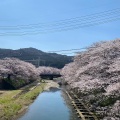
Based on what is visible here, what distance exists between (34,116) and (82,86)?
5.43 m

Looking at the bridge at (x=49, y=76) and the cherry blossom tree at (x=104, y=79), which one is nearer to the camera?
the cherry blossom tree at (x=104, y=79)

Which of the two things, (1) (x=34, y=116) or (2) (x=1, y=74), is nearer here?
(1) (x=34, y=116)

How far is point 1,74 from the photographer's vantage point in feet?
196

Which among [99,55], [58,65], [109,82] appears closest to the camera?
[109,82]

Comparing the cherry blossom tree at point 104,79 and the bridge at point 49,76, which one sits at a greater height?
the cherry blossom tree at point 104,79

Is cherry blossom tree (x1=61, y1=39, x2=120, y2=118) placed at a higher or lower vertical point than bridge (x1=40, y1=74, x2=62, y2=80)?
higher

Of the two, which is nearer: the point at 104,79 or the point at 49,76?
the point at 104,79

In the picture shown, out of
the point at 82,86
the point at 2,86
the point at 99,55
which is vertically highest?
the point at 99,55

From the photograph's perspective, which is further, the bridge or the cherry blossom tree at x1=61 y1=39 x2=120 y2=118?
the bridge

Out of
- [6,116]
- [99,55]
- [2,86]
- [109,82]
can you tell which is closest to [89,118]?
[109,82]

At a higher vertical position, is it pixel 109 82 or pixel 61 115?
pixel 109 82

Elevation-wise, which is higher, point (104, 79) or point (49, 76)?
point (104, 79)

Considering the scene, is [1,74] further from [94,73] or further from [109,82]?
[109,82]

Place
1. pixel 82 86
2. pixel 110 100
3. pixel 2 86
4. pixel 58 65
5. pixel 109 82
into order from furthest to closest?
1. pixel 58 65
2. pixel 2 86
3. pixel 82 86
4. pixel 110 100
5. pixel 109 82
